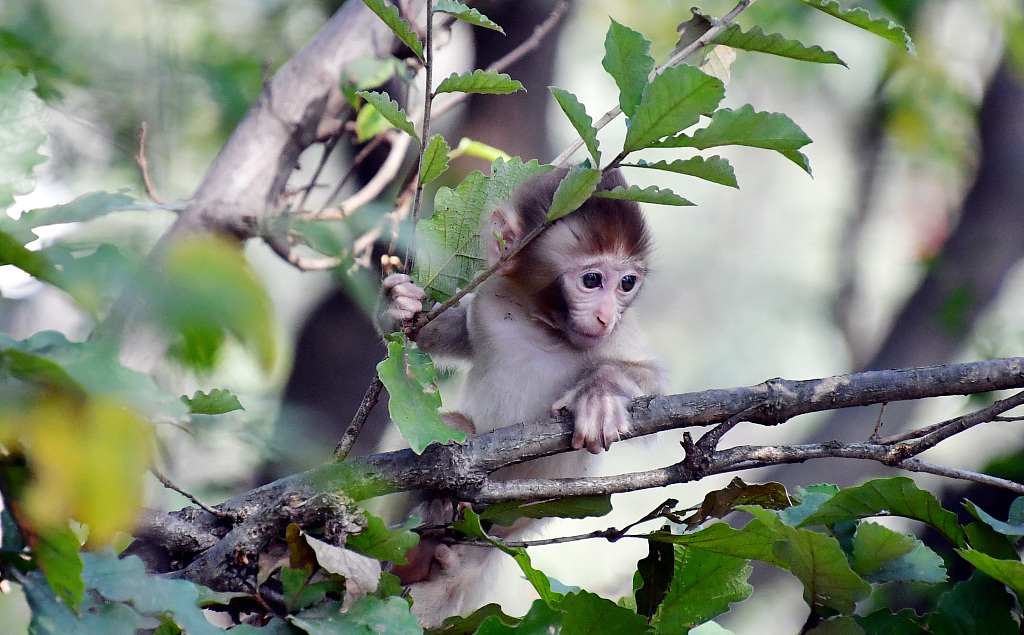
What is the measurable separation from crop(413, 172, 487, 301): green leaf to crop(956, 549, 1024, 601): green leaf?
3.33 feet

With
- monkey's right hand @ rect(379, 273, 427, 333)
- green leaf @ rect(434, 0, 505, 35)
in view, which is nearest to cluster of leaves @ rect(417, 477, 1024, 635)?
monkey's right hand @ rect(379, 273, 427, 333)

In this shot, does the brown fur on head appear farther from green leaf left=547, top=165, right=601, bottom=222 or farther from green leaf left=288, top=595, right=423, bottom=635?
green leaf left=288, top=595, right=423, bottom=635

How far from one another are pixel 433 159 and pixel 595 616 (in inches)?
34.2

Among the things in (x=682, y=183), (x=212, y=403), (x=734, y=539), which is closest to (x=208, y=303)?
(x=212, y=403)

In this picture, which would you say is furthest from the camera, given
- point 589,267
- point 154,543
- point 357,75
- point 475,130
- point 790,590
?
point 790,590

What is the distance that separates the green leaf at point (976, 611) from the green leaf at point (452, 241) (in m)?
1.08

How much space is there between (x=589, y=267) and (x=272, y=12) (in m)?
1.25

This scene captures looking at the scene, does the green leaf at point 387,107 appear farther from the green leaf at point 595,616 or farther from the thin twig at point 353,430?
the green leaf at point 595,616

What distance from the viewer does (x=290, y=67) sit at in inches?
130

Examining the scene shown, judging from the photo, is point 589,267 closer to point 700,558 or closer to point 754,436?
point 700,558

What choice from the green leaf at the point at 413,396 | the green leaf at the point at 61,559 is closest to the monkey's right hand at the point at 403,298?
the green leaf at the point at 413,396

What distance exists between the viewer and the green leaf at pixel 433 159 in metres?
1.67

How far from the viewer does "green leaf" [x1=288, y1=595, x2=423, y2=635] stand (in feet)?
4.75

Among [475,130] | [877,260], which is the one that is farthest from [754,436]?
[475,130]
